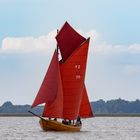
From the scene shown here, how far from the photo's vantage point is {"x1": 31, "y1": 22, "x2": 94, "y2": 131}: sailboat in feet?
281

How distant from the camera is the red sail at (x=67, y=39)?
8856 cm

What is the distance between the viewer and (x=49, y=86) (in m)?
85.0

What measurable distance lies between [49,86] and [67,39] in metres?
7.47

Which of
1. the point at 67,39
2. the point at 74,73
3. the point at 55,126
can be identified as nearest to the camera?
the point at 74,73

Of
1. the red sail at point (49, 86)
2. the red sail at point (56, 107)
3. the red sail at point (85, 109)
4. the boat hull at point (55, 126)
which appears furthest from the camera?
the red sail at point (85, 109)

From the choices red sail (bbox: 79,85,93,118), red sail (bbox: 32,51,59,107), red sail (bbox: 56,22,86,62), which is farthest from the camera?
red sail (bbox: 79,85,93,118)

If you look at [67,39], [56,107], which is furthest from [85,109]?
[67,39]

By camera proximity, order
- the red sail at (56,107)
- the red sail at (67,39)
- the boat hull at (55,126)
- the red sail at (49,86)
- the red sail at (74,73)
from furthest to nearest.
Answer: the red sail at (67,39), the boat hull at (55,126), the red sail at (74,73), the red sail at (56,107), the red sail at (49,86)

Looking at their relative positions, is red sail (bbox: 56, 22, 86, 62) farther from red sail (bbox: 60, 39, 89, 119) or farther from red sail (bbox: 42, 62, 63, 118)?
red sail (bbox: 42, 62, 63, 118)

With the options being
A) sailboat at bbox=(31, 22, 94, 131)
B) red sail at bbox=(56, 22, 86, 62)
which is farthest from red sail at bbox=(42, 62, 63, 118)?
red sail at bbox=(56, 22, 86, 62)

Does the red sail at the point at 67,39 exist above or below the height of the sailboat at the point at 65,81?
above

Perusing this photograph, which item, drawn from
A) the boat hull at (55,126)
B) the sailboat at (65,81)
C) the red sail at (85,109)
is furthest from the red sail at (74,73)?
the red sail at (85,109)

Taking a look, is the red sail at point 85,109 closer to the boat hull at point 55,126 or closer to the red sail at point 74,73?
the boat hull at point 55,126

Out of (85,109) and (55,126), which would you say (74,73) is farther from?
(85,109)
